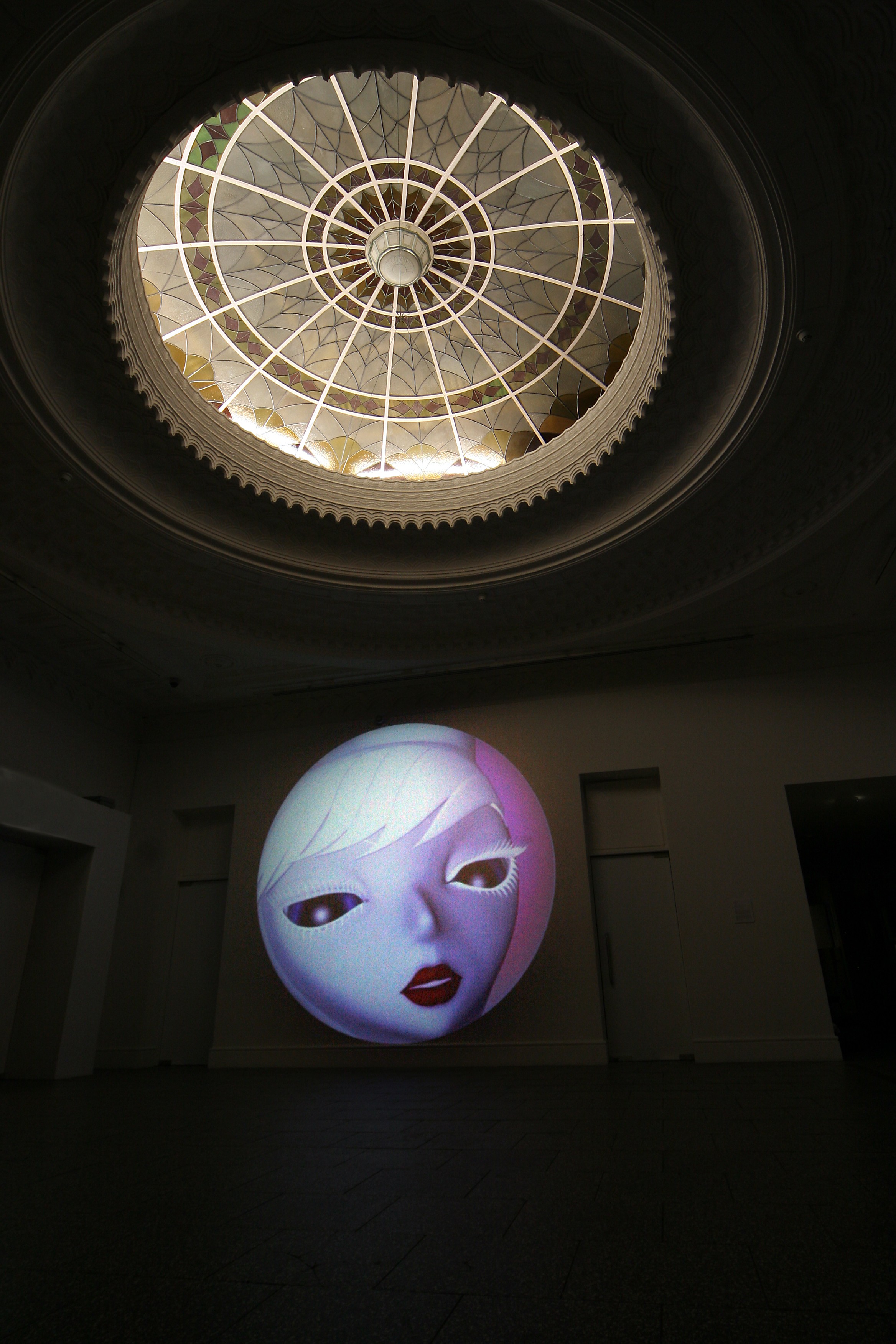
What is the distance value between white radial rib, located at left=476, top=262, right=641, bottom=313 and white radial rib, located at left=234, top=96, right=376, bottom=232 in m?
1.85

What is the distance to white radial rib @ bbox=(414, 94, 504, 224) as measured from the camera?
8562 mm

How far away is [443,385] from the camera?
37.9ft

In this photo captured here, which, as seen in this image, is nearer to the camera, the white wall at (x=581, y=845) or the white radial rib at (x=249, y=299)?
the white radial rib at (x=249, y=299)

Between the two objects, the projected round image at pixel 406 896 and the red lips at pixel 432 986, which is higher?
the projected round image at pixel 406 896

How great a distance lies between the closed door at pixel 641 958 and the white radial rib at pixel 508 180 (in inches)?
399

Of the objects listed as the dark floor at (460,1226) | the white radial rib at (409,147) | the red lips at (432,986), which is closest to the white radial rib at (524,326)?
the white radial rib at (409,147)

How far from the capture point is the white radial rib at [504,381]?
36.1 ft

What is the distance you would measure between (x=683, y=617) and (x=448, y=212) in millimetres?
6967

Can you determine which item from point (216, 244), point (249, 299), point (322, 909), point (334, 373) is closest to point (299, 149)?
point (216, 244)

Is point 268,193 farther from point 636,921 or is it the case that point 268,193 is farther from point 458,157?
point 636,921

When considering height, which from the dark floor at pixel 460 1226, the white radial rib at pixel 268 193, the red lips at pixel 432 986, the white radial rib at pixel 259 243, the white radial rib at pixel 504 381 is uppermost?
the white radial rib at pixel 268 193

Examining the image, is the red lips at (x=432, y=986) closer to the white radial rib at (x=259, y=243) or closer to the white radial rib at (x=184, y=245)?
the white radial rib at (x=184, y=245)

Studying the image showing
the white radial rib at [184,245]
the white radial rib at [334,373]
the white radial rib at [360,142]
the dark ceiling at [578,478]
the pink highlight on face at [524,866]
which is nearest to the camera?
the dark ceiling at [578,478]

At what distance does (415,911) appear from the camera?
9898 mm
